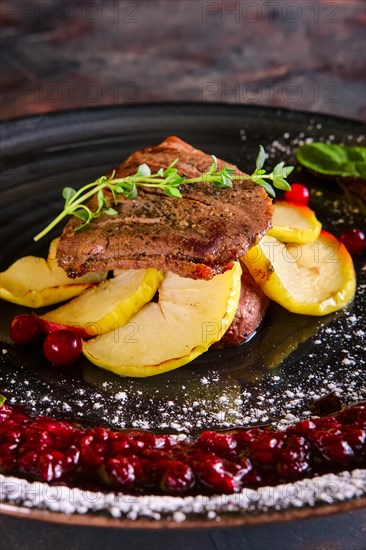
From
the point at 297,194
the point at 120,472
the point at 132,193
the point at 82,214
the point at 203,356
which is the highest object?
the point at 132,193

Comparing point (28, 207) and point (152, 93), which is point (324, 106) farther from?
point (28, 207)

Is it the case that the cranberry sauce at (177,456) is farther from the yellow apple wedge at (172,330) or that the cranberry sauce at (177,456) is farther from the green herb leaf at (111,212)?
the green herb leaf at (111,212)

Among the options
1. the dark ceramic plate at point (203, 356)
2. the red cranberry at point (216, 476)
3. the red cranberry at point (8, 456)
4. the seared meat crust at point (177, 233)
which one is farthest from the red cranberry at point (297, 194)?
the red cranberry at point (8, 456)

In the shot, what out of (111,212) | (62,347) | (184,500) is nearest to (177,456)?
(184,500)

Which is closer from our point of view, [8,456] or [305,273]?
[8,456]

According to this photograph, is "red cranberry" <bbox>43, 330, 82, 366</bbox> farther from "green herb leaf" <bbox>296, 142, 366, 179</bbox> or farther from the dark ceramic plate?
"green herb leaf" <bbox>296, 142, 366, 179</bbox>

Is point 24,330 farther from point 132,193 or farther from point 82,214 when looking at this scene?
point 132,193

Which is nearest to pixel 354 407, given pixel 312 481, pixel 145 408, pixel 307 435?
pixel 307 435
